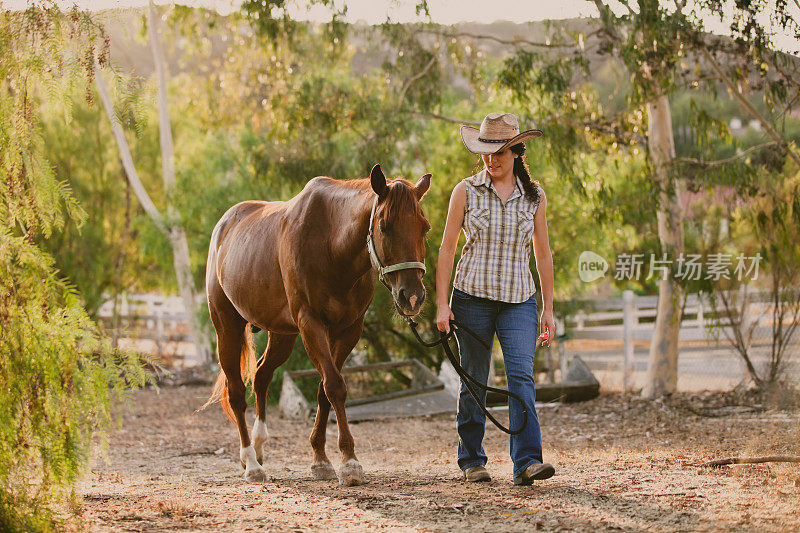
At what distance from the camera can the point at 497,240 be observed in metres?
4.36

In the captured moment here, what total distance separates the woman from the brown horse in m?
0.26

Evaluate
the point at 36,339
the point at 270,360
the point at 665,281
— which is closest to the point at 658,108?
the point at 665,281

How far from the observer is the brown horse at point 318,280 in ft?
14.2

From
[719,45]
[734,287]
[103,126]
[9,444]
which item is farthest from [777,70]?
[103,126]

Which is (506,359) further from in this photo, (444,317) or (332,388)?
(332,388)

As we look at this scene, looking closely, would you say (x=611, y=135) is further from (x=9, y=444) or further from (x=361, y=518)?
(x=9, y=444)

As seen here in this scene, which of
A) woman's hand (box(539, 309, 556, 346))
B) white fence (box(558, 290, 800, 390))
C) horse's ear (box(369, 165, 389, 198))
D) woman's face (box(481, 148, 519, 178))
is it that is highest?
woman's face (box(481, 148, 519, 178))

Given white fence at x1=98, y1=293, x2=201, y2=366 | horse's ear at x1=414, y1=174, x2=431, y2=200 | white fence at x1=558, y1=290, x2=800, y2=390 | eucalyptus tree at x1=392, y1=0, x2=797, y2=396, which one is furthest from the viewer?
white fence at x1=98, y1=293, x2=201, y2=366

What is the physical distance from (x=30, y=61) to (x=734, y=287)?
912 cm

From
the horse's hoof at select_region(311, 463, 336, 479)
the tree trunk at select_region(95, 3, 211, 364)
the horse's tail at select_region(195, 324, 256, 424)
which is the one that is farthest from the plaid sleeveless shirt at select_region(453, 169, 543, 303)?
the tree trunk at select_region(95, 3, 211, 364)

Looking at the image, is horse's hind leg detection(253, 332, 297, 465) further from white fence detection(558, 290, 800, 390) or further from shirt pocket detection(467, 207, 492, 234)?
white fence detection(558, 290, 800, 390)

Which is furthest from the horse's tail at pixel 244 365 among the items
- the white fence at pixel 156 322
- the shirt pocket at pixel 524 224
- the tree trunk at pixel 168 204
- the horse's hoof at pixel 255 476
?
the white fence at pixel 156 322

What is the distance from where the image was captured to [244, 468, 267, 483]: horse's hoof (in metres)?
5.31

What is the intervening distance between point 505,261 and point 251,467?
7.68ft
